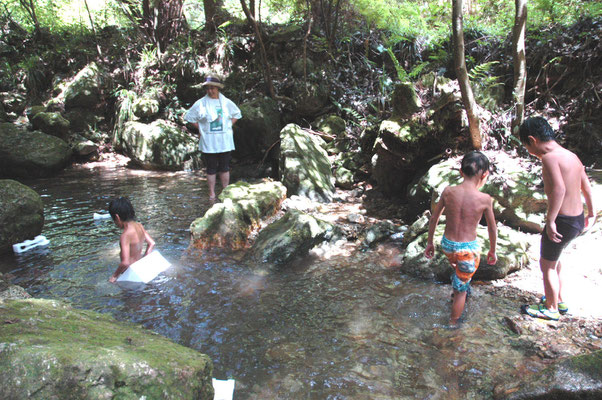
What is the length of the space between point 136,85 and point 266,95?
5337 mm

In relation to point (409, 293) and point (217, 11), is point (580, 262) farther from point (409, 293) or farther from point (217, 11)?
point (217, 11)

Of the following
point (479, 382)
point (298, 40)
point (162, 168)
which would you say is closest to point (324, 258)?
point (479, 382)

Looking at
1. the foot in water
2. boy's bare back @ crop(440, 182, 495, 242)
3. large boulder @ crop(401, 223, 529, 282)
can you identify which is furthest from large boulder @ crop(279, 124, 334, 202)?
the foot in water

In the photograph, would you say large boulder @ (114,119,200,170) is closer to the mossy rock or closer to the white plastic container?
the white plastic container

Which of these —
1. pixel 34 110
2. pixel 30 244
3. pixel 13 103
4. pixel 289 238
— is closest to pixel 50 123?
pixel 34 110

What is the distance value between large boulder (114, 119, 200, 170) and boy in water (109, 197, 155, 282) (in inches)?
262

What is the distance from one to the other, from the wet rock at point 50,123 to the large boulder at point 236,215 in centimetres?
813

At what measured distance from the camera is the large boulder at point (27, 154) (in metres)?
9.62

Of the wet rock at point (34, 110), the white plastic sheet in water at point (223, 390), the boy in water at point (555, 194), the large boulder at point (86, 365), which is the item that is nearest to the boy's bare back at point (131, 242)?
the large boulder at point (86, 365)

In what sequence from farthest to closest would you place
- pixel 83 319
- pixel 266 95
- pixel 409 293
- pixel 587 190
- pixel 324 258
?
pixel 266 95, pixel 324 258, pixel 409 293, pixel 587 190, pixel 83 319

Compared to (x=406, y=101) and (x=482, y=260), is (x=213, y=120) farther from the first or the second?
(x=482, y=260)

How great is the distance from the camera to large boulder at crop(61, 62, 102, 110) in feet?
41.4

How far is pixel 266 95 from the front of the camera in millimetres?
11406

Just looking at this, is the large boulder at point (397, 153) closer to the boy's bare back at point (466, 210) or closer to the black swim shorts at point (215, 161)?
the black swim shorts at point (215, 161)
